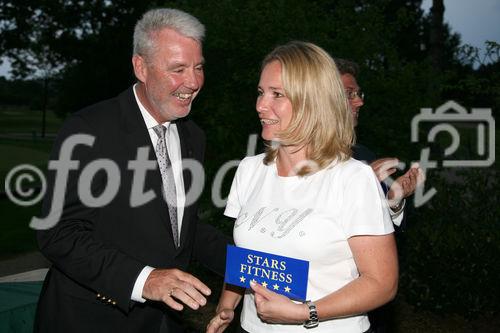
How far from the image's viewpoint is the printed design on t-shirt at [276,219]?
7.72 ft

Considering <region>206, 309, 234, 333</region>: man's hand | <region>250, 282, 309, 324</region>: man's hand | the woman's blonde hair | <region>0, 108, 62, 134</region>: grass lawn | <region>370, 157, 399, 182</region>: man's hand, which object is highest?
<region>0, 108, 62, 134</region>: grass lawn

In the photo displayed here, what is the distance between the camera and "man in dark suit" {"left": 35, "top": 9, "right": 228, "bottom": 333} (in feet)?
7.80

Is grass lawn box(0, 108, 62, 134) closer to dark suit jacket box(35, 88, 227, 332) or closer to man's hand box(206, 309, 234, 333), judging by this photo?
dark suit jacket box(35, 88, 227, 332)

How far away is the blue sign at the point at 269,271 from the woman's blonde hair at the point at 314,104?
46cm

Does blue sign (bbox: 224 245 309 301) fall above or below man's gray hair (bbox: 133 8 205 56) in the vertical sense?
below

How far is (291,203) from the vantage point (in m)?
2.43

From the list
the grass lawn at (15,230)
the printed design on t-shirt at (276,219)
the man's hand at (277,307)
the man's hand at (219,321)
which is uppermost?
the printed design on t-shirt at (276,219)

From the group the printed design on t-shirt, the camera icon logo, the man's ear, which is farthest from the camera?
the camera icon logo

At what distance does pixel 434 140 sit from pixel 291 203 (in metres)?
5.44

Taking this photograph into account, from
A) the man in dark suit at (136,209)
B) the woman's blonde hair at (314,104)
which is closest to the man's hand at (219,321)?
the man in dark suit at (136,209)

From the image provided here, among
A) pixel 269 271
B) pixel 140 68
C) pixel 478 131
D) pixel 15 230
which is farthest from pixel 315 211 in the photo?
pixel 15 230

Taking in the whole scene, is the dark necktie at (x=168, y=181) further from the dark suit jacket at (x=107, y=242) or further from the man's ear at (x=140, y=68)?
the man's ear at (x=140, y=68)

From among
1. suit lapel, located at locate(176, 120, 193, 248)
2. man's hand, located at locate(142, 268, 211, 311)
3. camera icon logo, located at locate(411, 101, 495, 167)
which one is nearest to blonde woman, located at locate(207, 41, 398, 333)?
man's hand, located at locate(142, 268, 211, 311)

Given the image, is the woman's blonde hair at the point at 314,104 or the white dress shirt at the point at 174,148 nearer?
the woman's blonde hair at the point at 314,104
